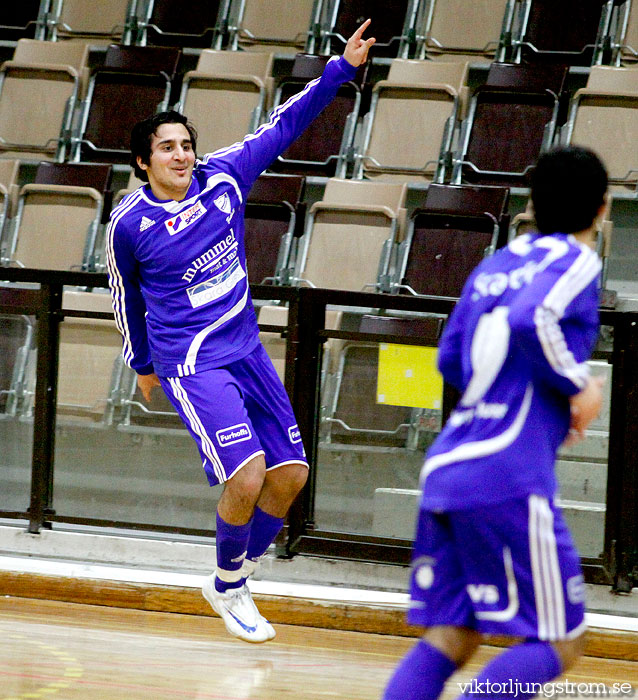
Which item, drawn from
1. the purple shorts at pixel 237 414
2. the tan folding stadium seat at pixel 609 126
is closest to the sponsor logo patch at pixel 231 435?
the purple shorts at pixel 237 414

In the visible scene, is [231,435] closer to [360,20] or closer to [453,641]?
[453,641]

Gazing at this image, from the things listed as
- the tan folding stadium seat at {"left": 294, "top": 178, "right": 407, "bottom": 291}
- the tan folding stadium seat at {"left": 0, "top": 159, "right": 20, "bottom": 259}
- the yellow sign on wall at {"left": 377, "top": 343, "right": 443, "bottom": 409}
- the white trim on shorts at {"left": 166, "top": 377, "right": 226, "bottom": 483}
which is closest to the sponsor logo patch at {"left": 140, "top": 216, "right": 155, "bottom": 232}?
the white trim on shorts at {"left": 166, "top": 377, "right": 226, "bottom": 483}

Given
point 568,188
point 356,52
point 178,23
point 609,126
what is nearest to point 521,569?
point 568,188

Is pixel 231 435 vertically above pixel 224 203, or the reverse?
pixel 224 203

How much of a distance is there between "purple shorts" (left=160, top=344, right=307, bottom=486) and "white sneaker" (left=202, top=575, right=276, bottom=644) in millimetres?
367

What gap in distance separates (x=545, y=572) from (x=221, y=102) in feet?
17.5

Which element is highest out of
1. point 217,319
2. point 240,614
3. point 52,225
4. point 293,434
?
point 52,225

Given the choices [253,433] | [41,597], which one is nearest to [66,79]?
[41,597]

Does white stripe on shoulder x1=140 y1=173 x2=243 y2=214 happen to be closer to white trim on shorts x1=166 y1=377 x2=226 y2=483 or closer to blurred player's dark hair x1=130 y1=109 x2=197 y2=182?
blurred player's dark hair x1=130 y1=109 x2=197 y2=182

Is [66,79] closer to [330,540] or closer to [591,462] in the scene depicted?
[330,540]

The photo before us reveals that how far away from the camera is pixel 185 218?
3.38 meters

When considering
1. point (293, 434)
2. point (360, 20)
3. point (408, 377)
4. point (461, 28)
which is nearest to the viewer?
point (293, 434)

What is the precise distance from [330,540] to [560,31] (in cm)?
412

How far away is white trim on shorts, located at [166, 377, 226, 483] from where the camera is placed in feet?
10.8
